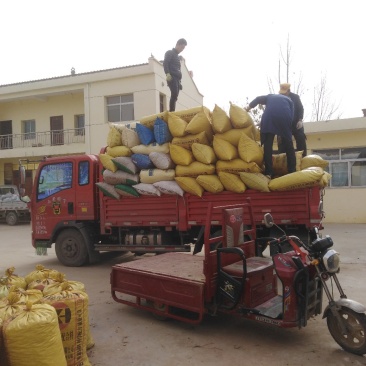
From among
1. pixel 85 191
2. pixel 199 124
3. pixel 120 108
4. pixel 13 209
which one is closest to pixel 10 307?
pixel 199 124

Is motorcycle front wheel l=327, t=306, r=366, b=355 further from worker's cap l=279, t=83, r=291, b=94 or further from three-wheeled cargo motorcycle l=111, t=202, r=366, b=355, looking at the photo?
worker's cap l=279, t=83, r=291, b=94

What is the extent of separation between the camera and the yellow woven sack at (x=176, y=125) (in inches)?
261

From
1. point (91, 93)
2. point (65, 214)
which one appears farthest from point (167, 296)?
point (91, 93)

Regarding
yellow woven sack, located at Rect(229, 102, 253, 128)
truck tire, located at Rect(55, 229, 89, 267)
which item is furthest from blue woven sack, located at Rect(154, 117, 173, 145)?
truck tire, located at Rect(55, 229, 89, 267)

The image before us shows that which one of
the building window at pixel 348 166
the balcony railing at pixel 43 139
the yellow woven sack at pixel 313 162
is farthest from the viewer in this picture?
the balcony railing at pixel 43 139

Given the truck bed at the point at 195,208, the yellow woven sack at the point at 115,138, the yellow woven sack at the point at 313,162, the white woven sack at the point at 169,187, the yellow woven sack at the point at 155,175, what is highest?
the yellow woven sack at the point at 115,138

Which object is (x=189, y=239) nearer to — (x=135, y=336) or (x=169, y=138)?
(x=169, y=138)

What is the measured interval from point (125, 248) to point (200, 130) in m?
2.80

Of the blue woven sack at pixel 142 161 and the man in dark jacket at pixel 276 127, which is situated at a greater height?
the man in dark jacket at pixel 276 127

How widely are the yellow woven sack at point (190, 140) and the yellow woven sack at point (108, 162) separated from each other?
1.28 meters

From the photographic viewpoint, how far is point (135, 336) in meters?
4.30

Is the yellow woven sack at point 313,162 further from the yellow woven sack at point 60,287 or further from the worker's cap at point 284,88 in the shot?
the yellow woven sack at point 60,287

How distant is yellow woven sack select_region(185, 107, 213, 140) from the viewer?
6504 millimetres

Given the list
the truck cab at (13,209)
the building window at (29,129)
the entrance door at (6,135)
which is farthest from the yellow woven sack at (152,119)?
the entrance door at (6,135)
